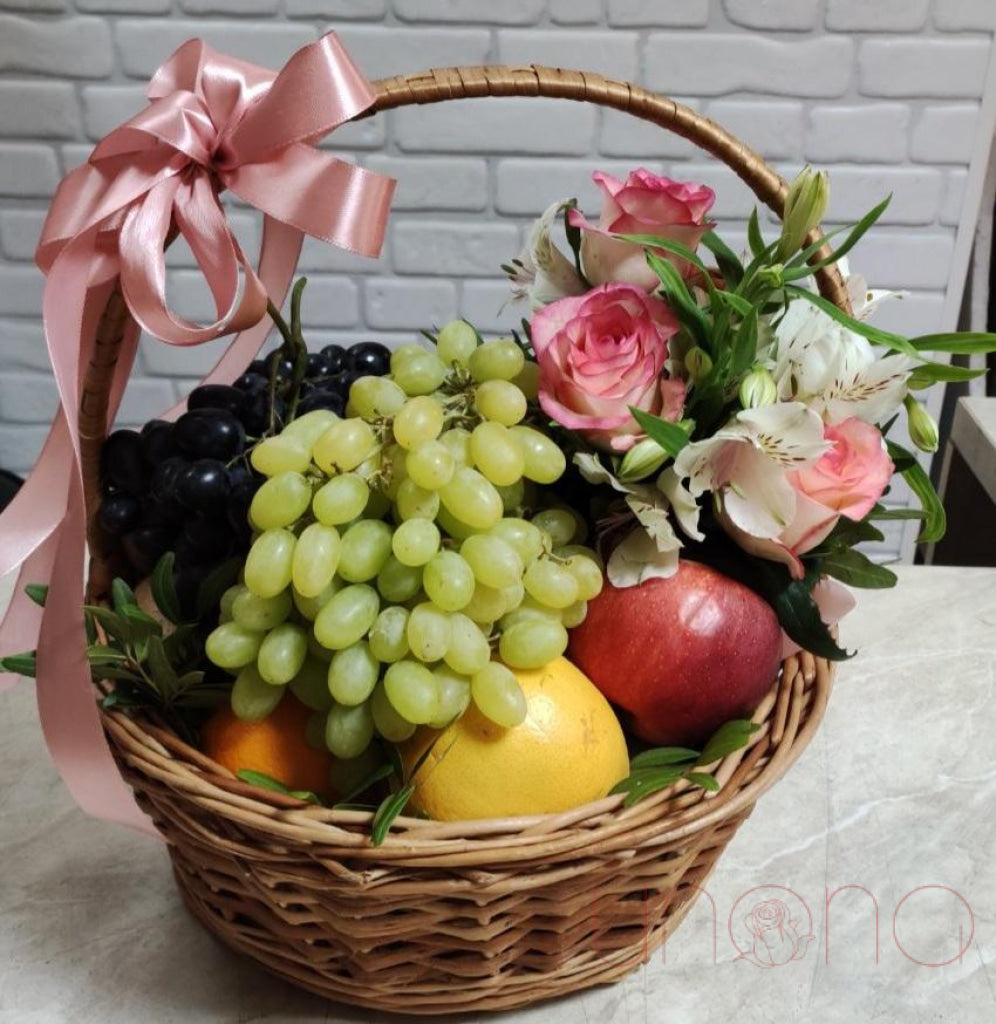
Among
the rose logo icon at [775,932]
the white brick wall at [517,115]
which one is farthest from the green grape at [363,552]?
the white brick wall at [517,115]

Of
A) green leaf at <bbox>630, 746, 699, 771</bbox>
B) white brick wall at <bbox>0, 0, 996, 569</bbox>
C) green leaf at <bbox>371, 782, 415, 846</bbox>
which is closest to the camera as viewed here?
green leaf at <bbox>371, 782, 415, 846</bbox>

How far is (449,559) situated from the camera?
51 cm

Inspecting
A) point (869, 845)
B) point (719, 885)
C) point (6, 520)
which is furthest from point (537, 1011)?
point (6, 520)

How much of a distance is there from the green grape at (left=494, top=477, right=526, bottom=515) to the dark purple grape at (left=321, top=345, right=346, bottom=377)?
0.47 feet

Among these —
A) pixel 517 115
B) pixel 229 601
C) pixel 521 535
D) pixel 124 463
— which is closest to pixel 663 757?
pixel 521 535

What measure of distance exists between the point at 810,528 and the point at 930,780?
0.97 feet

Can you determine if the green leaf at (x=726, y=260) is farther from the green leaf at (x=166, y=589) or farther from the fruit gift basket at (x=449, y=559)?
the green leaf at (x=166, y=589)

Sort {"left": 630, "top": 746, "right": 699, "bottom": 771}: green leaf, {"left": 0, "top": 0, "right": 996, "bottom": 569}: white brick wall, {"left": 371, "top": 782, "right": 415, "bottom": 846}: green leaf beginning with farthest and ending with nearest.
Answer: {"left": 0, "top": 0, "right": 996, "bottom": 569}: white brick wall, {"left": 630, "top": 746, "right": 699, "bottom": 771}: green leaf, {"left": 371, "top": 782, "right": 415, "bottom": 846}: green leaf

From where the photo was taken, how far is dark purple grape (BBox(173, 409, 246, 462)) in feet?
1.93

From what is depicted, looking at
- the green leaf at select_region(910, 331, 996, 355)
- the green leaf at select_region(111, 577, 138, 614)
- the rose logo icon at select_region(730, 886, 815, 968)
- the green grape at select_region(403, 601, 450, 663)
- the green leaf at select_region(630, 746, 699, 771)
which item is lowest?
the rose logo icon at select_region(730, 886, 815, 968)

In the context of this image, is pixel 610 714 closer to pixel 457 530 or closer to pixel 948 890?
pixel 457 530

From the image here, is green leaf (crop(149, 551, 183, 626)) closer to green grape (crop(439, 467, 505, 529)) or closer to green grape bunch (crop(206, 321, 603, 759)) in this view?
green grape bunch (crop(206, 321, 603, 759))

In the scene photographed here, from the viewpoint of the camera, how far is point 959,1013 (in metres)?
0.58

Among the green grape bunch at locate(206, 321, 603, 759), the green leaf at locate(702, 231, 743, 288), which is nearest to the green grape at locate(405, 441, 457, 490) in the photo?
the green grape bunch at locate(206, 321, 603, 759)
